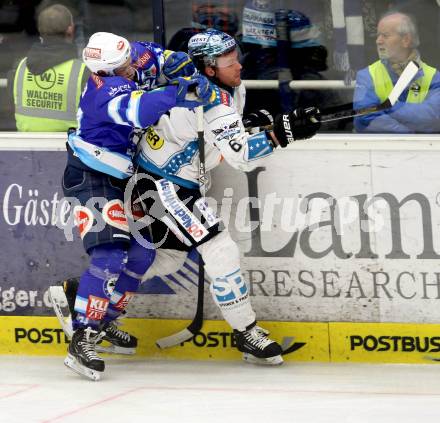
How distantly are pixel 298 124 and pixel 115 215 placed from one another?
0.90 meters

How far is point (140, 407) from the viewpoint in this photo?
4746 mm

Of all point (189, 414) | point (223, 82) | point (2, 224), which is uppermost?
point (223, 82)

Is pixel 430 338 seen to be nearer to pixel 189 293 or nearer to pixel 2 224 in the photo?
pixel 189 293

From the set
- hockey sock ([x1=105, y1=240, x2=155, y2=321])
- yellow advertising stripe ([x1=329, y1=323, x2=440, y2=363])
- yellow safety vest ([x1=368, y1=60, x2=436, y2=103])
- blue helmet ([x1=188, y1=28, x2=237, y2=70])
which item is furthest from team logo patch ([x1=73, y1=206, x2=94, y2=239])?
yellow safety vest ([x1=368, y1=60, x2=436, y2=103])

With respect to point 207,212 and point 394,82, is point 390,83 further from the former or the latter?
point 207,212

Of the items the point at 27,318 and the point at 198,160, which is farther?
the point at 27,318

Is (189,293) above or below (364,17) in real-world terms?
below

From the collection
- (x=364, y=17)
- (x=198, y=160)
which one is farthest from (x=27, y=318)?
(x=364, y=17)

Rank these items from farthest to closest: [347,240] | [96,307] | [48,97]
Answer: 1. [48,97]
2. [347,240]
3. [96,307]

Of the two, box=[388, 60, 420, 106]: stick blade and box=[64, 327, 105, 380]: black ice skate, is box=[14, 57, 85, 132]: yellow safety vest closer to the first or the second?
box=[64, 327, 105, 380]: black ice skate

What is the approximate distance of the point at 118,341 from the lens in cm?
577

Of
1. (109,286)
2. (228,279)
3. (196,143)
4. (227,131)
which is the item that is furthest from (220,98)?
(109,286)

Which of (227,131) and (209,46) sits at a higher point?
(209,46)

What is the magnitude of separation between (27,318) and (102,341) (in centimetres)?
38
